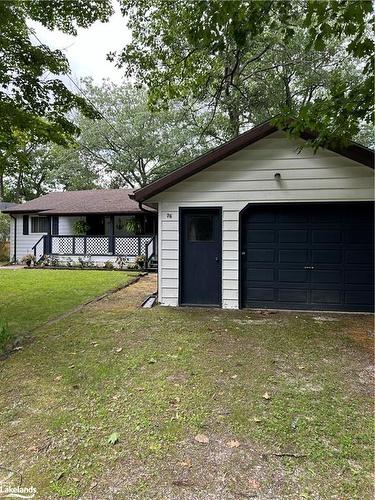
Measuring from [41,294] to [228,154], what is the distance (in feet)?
20.0

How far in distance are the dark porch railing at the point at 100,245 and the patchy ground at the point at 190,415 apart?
414 inches

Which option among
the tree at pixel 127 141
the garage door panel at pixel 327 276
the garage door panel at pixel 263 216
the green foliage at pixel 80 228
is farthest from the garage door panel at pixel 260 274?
the tree at pixel 127 141

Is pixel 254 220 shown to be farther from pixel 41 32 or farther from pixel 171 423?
pixel 41 32

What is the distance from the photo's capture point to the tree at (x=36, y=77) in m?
6.52

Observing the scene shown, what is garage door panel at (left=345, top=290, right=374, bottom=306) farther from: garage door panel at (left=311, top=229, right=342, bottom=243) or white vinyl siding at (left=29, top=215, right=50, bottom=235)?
white vinyl siding at (left=29, top=215, right=50, bottom=235)

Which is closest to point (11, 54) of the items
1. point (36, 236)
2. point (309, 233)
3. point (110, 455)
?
point (309, 233)

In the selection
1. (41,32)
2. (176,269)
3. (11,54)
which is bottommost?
(176,269)

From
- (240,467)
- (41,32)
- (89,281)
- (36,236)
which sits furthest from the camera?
(36,236)

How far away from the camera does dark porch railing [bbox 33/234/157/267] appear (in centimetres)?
1591

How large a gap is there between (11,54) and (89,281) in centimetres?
711

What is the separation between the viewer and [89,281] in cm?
1183

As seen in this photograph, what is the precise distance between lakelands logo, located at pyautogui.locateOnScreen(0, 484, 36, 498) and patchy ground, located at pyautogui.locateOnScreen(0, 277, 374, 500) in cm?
5

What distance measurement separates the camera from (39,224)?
19.3 m

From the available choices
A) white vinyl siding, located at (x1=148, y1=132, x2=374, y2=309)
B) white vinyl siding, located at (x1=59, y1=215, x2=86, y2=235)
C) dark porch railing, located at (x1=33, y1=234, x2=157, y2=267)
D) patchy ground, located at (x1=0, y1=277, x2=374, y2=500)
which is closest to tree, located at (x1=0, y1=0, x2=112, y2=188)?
white vinyl siding, located at (x1=148, y1=132, x2=374, y2=309)
